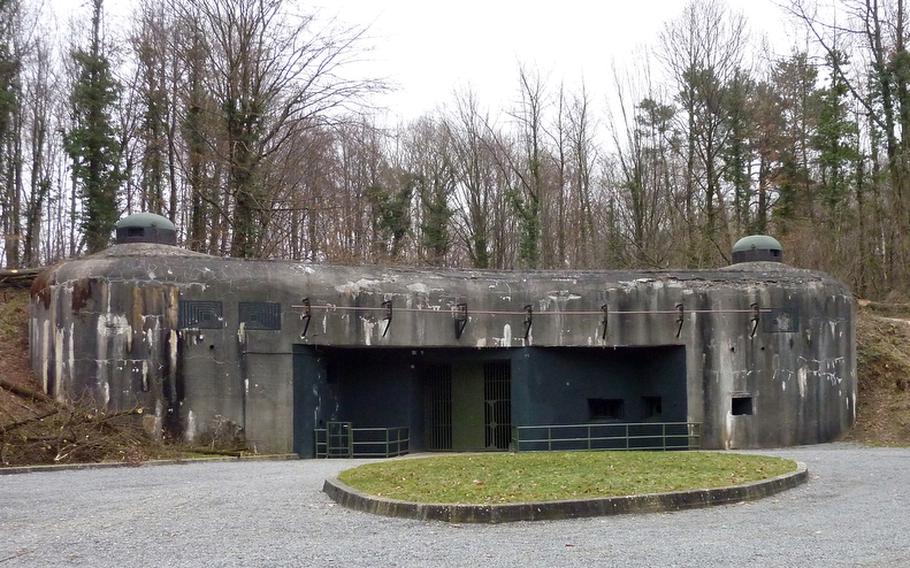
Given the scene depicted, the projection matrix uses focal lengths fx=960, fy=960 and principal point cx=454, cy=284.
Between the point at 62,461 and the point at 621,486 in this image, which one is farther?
the point at 62,461

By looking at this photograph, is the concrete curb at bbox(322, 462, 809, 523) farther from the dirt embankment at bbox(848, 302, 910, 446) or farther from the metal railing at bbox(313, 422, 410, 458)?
the dirt embankment at bbox(848, 302, 910, 446)

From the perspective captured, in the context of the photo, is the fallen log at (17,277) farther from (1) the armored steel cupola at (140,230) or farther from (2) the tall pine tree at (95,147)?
(2) the tall pine tree at (95,147)

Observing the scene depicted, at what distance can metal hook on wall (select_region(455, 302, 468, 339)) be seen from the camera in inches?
768

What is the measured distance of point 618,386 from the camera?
20.8 m

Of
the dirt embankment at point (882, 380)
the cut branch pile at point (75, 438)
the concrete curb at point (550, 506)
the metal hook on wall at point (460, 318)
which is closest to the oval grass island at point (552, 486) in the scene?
the concrete curb at point (550, 506)

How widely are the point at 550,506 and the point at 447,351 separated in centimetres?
1120

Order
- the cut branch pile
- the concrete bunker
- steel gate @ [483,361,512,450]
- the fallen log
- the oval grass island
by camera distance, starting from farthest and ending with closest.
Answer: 1. the fallen log
2. steel gate @ [483,361,512,450]
3. the concrete bunker
4. the cut branch pile
5. the oval grass island

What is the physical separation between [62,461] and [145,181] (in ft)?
63.6

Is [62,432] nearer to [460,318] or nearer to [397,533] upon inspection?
[460,318]

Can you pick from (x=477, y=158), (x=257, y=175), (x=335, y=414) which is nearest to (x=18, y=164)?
(x=257, y=175)

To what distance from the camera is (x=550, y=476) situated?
37.1 feet

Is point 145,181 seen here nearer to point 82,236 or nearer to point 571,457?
point 82,236

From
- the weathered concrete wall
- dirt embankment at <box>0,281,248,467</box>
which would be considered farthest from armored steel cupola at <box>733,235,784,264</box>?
dirt embankment at <box>0,281,248,467</box>

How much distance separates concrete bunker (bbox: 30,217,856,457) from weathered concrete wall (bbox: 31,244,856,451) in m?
0.03
